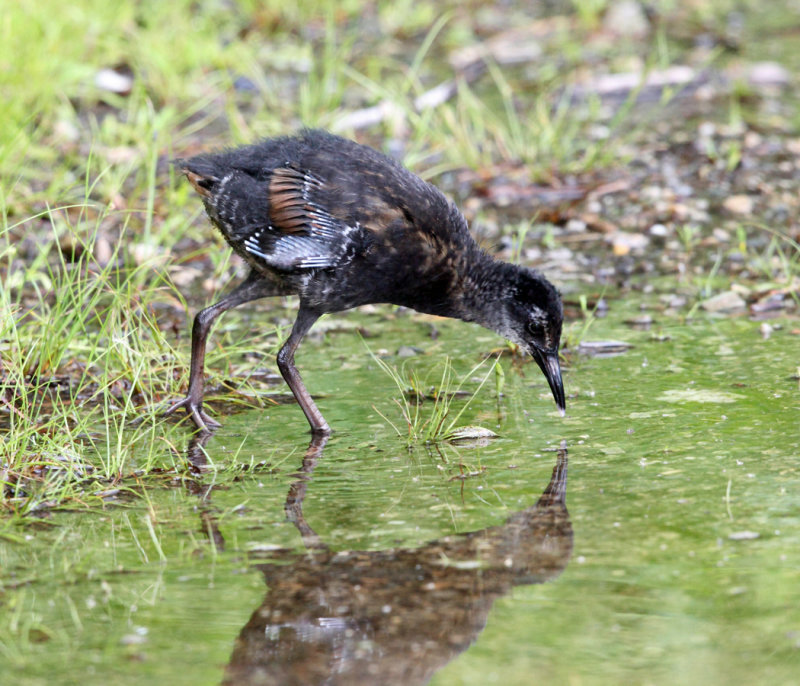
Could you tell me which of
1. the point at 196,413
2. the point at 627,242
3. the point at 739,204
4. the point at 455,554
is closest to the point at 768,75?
the point at 739,204

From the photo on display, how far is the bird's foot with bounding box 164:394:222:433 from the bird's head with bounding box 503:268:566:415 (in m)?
1.57

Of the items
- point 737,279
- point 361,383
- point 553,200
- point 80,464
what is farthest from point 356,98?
point 80,464

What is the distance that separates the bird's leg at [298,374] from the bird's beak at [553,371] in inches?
43.0

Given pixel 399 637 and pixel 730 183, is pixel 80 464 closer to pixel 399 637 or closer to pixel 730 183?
pixel 399 637

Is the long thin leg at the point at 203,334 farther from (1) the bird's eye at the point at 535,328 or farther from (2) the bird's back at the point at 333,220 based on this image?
(1) the bird's eye at the point at 535,328

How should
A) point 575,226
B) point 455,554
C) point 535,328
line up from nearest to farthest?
point 455,554 < point 535,328 < point 575,226

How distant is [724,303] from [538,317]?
1.72m

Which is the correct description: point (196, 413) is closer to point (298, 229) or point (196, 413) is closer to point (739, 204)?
point (298, 229)

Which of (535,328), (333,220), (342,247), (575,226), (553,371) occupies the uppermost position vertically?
(333,220)

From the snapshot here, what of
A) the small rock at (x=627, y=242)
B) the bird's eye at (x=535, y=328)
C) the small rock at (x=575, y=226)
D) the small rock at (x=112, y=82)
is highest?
the bird's eye at (x=535, y=328)

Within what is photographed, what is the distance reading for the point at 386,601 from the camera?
12.5 ft

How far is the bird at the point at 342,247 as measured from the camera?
5570 mm

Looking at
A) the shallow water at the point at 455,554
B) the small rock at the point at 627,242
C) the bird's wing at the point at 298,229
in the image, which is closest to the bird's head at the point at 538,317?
the shallow water at the point at 455,554

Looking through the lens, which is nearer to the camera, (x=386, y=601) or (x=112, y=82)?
(x=386, y=601)
